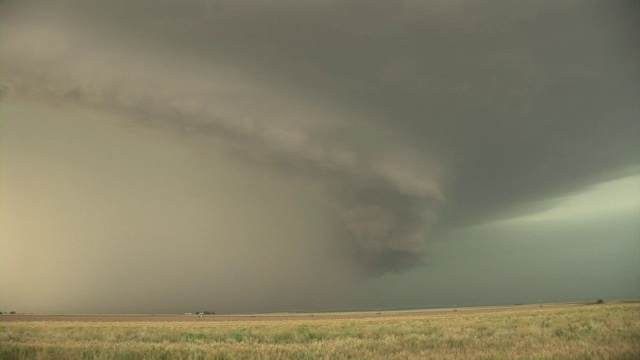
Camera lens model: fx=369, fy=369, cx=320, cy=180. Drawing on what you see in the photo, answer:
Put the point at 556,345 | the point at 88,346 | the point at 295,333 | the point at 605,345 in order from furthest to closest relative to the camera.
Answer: the point at 295,333 → the point at 88,346 → the point at 556,345 → the point at 605,345

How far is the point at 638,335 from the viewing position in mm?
11266

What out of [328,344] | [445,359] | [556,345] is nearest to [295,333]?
[328,344]

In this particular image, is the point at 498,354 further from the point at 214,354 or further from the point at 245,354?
the point at 214,354

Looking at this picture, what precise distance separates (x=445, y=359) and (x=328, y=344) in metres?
4.93

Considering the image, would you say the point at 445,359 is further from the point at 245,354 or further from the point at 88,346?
the point at 88,346

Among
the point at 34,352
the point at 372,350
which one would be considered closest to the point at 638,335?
the point at 372,350

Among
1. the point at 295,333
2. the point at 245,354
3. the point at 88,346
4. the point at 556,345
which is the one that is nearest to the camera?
the point at 556,345

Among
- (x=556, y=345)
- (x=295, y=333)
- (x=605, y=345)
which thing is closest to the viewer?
(x=605, y=345)

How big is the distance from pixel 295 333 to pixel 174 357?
798 cm

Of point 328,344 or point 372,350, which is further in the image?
point 328,344

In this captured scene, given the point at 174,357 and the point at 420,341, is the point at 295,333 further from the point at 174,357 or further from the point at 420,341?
the point at 174,357

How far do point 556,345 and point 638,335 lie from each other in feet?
9.27

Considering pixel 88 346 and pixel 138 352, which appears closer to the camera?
pixel 138 352

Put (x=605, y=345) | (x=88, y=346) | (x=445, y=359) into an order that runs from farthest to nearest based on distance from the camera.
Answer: (x=88, y=346)
(x=605, y=345)
(x=445, y=359)
